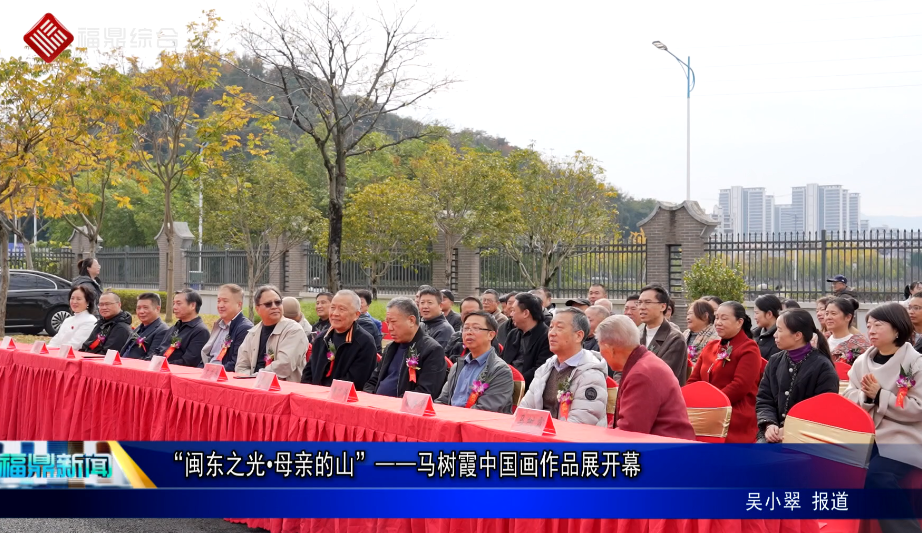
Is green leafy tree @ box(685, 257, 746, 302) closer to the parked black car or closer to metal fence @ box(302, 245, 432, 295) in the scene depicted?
metal fence @ box(302, 245, 432, 295)

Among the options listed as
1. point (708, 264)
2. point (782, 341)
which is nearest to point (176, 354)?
point (782, 341)

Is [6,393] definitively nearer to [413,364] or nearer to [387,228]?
Answer: [413,364]

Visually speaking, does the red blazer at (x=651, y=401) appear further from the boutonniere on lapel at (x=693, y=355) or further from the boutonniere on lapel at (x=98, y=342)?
the boutonniere on lapel at (x=98, y=342)

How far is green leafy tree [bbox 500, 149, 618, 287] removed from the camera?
19.0 meters

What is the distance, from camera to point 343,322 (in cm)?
594

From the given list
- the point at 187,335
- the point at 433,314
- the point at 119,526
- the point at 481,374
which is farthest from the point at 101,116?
the point at 481,374

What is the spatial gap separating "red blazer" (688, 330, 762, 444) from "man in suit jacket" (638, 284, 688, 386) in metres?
0.56

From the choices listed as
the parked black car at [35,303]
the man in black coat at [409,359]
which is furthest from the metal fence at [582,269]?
the man in black coat at [409,359]

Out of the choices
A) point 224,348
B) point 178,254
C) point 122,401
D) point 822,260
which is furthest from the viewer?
point 178,254

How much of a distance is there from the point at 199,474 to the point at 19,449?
3.09 ft

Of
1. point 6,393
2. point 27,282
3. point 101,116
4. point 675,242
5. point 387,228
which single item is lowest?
point 6,393

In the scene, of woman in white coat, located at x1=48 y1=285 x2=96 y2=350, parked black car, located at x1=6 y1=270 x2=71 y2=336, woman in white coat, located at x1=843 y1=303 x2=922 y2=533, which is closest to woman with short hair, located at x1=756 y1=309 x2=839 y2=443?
woman in white coat, located at x1=843 y1=303 x2=922 y2=533

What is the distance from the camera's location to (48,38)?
13.9 m

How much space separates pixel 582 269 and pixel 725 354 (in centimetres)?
1334
